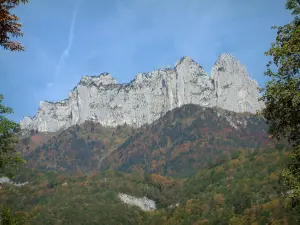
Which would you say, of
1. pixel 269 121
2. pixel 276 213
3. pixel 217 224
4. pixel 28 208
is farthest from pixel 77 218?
pixel 269 121

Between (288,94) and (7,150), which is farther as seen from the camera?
(7,150)

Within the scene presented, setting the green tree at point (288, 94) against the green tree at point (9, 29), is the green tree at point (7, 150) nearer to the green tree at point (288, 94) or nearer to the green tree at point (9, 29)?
the green tree at point (9, 29)

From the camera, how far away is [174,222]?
157 m

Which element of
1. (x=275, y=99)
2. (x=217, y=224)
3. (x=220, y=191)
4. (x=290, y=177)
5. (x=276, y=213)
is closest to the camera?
(x=290, y=177)

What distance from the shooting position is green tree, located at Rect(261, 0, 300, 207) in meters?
24.3

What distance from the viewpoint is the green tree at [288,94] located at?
957 inches

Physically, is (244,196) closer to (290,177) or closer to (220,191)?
(220,191)

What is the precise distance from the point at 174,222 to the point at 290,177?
14052cm

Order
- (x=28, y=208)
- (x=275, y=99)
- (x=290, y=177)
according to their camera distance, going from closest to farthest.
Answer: (x=290, y=177)
(x=275, y=99)
(x=28, y=208)

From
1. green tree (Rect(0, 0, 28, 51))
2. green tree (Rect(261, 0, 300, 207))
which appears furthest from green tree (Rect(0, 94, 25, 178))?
green tree (Rect(261, 0, 300, 207))

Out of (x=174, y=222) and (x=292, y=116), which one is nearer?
A: (x=292, y=116)

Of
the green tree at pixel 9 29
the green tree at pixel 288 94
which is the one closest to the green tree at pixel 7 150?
the green tree at pixel 9 29

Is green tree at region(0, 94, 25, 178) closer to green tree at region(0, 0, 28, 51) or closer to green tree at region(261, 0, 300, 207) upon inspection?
green tree at region(0, 0, 28, 51)

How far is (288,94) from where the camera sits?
23734 millimetres
